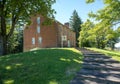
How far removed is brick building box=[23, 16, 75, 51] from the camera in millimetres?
58125

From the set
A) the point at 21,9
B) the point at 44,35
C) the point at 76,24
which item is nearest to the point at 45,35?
the point at 44,35

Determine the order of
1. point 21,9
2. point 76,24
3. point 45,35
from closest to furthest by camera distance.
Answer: point 21,9 < point 45,35 < point 76,24

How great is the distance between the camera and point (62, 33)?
202 ft

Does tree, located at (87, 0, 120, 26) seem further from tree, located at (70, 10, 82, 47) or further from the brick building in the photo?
tree, located at (70, 10, 82, 47)

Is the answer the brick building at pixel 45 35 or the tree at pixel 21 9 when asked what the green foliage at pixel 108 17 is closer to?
the tree at pixel 21 9

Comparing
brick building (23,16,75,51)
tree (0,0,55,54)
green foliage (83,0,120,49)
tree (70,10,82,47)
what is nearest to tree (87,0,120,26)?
green foliage (83,0,120,49)

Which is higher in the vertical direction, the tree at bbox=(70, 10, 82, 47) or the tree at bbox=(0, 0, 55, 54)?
the tree at bbox=(70, 10, 82, 47)

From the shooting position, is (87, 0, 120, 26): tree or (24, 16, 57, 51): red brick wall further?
(24, 16, 57, 51): red brick wall

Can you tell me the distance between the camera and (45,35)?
2336 inches

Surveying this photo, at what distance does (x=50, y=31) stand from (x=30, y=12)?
3205 cm

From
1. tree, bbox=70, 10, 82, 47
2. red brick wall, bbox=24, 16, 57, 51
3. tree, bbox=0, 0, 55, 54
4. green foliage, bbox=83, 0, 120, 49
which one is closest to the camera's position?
tree, bbox=0, 0, 55, 54

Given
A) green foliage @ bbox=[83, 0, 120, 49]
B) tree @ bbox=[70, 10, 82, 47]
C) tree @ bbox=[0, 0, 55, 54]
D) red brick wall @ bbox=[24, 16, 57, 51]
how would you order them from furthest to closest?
tree @ bbox=[70, 10, 82, 47], red brick wall @ bbox=[24, 16, 57, 51], green foliage @ bbox=[83, 0, 120, 49], tree @ bbox=[0, 0, 55, 54]

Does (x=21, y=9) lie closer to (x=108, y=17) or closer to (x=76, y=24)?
(x=108, y=17)

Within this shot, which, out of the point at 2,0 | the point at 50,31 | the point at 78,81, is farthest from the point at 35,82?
the point at 50,31
